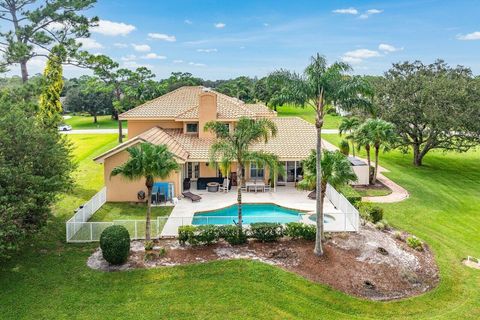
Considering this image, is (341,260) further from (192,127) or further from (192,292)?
(192,127)

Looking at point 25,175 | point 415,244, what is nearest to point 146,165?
point 25,175

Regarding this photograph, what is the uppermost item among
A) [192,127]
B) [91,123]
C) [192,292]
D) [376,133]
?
[91,123]

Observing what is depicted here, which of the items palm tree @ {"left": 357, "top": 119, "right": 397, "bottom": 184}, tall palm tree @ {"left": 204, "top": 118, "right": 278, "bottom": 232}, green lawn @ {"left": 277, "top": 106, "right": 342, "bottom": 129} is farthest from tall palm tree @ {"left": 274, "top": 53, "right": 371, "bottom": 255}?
green lawn @ {"left": 277, "top": 106, "right": 342, "bottom": 129}

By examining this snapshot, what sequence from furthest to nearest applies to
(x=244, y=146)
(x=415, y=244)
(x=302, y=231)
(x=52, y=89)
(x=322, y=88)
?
1. (x=52, y=89)
2. (x=415, y=244)
3. (x=302, y=231)
4. (x=244, y=146)
5. (x=322, y=88)

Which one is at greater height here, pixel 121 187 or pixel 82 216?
pixel 121 187

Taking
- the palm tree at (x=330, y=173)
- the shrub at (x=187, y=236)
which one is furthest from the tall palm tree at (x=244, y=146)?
the shrub at (x=187, y=236)

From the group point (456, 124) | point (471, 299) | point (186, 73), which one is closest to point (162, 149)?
point (471, 299)

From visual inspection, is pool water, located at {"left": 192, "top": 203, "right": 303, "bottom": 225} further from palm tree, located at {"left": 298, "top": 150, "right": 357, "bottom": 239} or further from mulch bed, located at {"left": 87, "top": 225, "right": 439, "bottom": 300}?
palm tree, located at {"left": 298, "top": 150, "right": 357, "bottom": 239}
